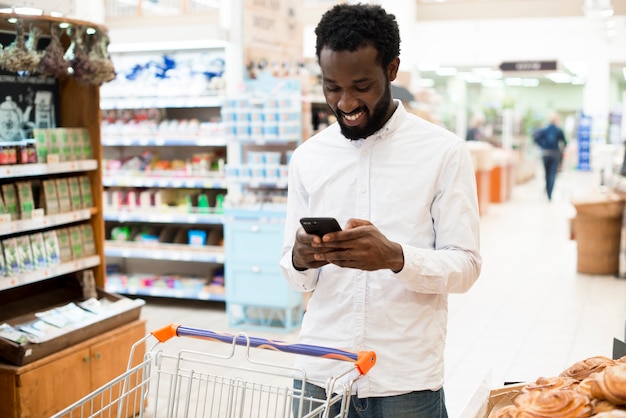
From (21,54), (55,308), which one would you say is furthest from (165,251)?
(21,54)

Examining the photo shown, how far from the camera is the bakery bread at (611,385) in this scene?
1.42 meters

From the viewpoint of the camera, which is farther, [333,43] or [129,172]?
[129,172]

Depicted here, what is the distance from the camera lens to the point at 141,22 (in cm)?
746

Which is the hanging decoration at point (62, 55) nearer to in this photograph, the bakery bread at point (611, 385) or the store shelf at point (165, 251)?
the store shelf at point (165, 251)

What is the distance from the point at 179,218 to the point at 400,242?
5249mm

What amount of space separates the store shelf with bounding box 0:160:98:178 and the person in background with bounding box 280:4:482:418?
2.43 m

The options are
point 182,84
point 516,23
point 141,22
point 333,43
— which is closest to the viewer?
point 333,43

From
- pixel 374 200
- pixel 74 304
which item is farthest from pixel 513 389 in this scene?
pixel 74 304

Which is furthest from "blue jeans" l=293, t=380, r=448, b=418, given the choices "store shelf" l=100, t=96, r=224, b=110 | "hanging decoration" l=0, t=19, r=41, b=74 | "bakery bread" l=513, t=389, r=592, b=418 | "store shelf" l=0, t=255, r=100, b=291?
"store shelf" l=100, t=96, r=224, b=110

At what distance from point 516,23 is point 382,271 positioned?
53.6ft

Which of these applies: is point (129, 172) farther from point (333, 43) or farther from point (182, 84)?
point (333, 43)

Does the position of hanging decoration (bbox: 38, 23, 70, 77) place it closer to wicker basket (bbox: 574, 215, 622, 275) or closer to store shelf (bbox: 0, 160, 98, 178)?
store shelf (bbox: 0, 160, 98, 178)

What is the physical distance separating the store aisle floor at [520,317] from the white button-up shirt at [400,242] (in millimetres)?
1788

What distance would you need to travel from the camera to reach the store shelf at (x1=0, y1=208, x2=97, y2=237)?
150 inches
